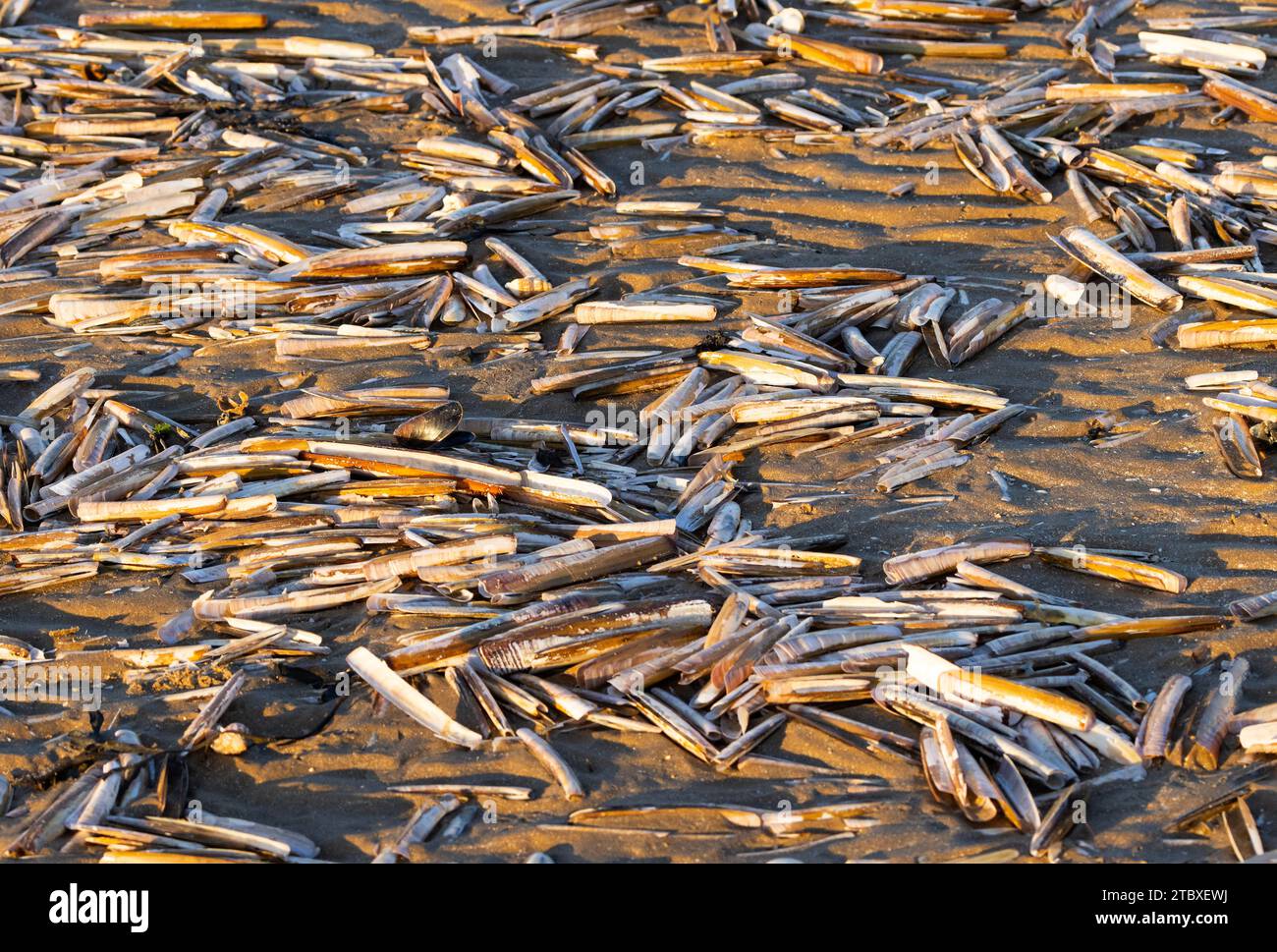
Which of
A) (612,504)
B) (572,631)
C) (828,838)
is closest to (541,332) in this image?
(612,504)

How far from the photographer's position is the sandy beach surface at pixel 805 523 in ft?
11.7

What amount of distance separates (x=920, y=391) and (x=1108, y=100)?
2.75 m

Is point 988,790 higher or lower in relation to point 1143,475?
lower

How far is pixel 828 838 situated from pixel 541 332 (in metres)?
3.05

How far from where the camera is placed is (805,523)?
15.4 ft

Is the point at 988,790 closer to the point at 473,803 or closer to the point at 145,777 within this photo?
the point at 473,803

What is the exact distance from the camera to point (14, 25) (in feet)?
27.2

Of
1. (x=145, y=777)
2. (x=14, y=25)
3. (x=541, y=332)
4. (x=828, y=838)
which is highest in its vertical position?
(x=14, y=25)

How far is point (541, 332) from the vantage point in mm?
5910

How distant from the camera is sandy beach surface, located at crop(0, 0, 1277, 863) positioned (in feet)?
11.7

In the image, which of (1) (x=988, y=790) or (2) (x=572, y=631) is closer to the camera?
(1) (x=988, y=790)
